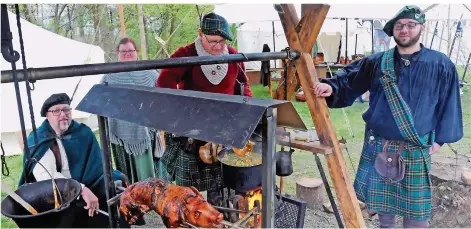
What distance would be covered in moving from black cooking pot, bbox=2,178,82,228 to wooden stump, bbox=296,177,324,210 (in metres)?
2.88

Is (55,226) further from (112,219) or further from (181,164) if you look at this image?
(181,164)

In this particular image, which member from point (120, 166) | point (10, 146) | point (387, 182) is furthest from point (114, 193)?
point (10, 146)

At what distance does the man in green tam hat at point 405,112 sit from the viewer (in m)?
2.45

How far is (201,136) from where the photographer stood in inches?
53.7

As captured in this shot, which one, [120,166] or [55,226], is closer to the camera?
[55,226]

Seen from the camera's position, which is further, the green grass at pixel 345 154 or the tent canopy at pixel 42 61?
the tent canopy at pixel 42 61

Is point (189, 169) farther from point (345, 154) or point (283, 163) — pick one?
point (345, 154)

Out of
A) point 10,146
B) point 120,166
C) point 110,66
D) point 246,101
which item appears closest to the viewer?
point 246,101

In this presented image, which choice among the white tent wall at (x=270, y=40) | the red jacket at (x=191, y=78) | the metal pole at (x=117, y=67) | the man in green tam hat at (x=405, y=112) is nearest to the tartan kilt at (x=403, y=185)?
the man in green tam hat at (x=405, y=112)

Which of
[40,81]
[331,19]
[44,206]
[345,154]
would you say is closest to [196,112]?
[44,206]

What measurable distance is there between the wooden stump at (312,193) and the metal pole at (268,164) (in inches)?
107

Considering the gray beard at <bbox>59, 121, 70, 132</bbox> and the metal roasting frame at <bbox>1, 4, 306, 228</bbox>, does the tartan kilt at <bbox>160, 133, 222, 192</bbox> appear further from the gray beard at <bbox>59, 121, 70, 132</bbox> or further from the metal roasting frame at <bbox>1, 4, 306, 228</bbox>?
the metal roasting frame at <bbox>1, 4, 306, 228</bbox>

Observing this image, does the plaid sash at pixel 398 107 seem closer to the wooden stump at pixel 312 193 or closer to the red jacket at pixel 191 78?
the red jacket at pixel 191 78

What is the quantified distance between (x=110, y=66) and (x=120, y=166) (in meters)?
2.78
